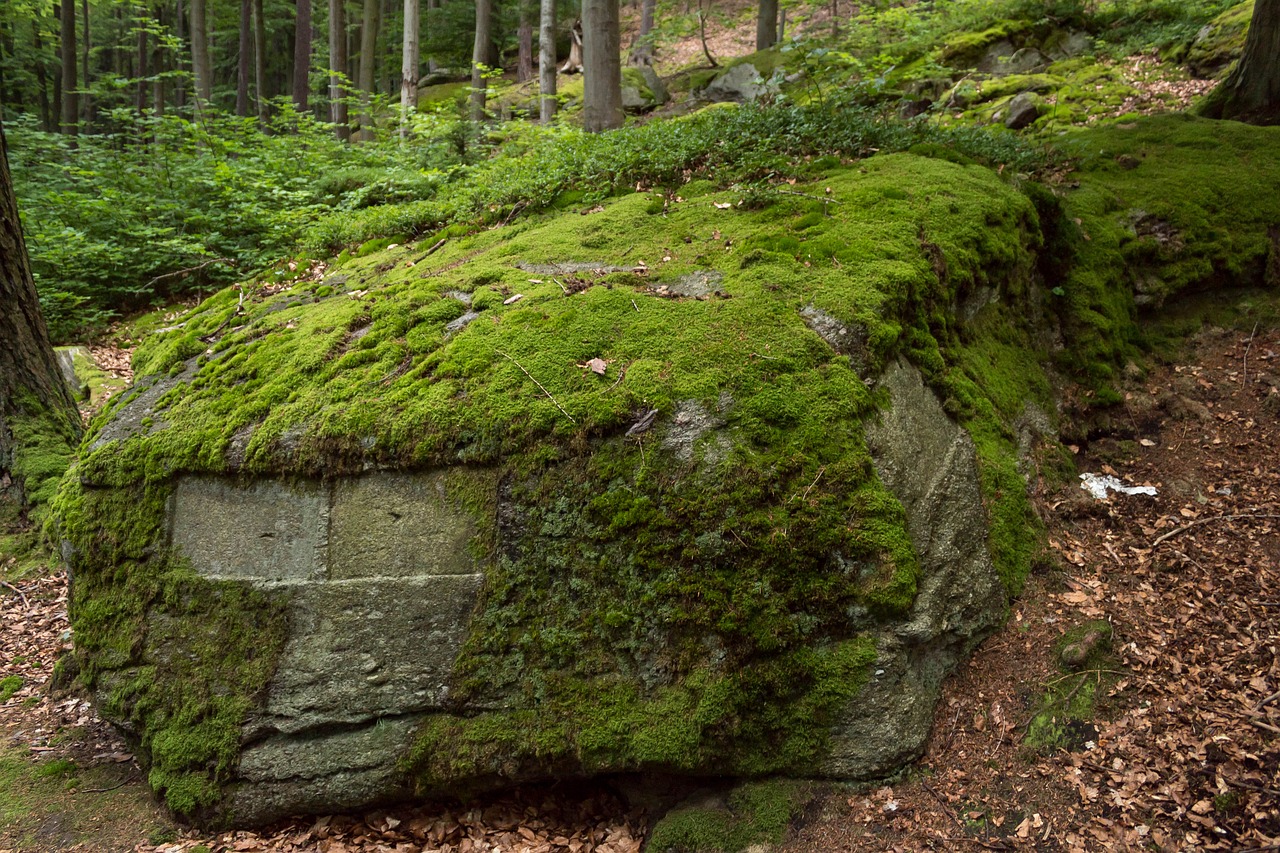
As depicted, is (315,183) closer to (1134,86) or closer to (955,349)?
(955,349)

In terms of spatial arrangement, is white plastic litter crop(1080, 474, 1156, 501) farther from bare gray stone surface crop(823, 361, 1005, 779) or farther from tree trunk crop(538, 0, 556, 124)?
tree trunk crop(538, 0, 556, 124)

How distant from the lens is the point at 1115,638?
4.06m

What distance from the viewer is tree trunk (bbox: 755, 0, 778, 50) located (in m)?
18.7

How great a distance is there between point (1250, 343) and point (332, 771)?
25.1 feet

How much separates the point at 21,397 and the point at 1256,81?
43.3 feet

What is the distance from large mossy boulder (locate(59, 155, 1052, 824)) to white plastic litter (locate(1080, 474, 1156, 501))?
0.75 m

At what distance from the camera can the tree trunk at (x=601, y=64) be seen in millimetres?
9711

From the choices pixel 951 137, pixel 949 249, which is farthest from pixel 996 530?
pixel 951 137

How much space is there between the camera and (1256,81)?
332 inches

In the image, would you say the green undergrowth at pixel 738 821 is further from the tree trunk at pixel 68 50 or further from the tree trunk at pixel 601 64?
the tree trunk at pixel 68 50

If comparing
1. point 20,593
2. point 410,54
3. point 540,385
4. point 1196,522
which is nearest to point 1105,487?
point 1196,522

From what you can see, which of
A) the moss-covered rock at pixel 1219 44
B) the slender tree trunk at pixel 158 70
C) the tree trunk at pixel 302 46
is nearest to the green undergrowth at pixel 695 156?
the moss-covered rock at pixel 1219 44

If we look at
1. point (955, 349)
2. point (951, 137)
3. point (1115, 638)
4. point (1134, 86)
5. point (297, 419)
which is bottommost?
point (1115, 638)

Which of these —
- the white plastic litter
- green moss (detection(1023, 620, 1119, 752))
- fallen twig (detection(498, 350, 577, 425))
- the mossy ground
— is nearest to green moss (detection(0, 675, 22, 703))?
the mossy ground
